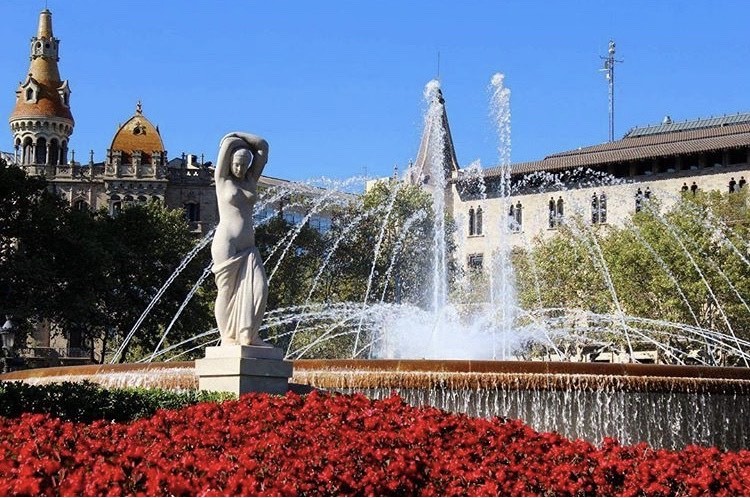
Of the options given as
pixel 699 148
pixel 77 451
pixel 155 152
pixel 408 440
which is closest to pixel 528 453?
pixel 408 440

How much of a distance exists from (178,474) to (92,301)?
140 feet

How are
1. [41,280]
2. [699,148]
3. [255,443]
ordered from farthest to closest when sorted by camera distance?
[699,148] < [41,280] < [255,443]

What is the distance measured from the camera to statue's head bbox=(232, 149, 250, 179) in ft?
50.6

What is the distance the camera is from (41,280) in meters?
48.0

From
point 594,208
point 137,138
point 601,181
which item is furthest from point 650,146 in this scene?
point 137,138

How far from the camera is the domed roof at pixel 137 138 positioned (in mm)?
100125

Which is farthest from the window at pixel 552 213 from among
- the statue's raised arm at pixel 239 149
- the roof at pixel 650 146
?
the statue's raised arm at pixel 239 149

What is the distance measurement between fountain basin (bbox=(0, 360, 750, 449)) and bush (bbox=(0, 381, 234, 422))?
8.24ft

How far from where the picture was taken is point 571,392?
1667 cm

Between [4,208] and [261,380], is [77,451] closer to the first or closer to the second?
[261,380]

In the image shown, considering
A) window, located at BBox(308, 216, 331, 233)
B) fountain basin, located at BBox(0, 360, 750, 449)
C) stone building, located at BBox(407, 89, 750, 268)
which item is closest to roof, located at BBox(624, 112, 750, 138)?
stone building, located at BBox(407, 89, 750, 268)

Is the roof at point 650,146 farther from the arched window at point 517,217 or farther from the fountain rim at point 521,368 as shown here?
the fountain rim at point 521,368

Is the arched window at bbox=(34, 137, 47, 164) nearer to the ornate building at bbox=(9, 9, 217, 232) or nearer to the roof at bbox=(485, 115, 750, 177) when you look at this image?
the ornate building at bbox=(9, 9, 217, 232)

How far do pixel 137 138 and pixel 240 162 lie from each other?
87738mm
